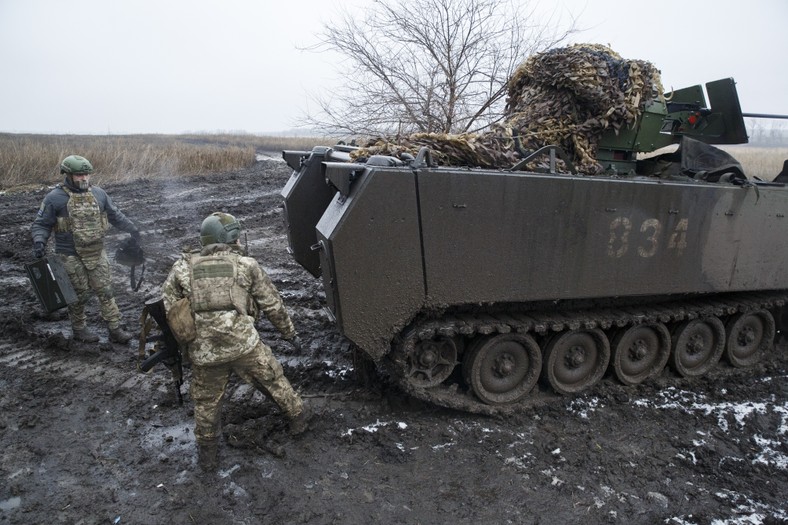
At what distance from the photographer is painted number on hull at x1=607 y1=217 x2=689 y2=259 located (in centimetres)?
418

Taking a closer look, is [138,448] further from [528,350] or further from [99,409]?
[528,350]

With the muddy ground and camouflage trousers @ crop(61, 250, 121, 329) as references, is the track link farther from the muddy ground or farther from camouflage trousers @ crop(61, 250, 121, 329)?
camouflage trousers @ crop(61, 250, 121, 329)

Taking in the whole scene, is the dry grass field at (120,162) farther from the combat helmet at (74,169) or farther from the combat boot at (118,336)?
the combat boot at (118,336)

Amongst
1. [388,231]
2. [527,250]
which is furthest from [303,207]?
[527,250]

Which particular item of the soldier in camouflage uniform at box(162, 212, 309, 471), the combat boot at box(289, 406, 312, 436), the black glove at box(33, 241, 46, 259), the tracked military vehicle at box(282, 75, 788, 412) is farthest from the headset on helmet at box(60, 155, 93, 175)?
the combat boot at box(289, 406, 312, 436)

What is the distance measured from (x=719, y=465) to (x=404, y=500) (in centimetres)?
219

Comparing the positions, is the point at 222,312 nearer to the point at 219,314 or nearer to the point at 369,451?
the point at 219,314

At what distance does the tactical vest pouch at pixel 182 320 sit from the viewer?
3.43 m

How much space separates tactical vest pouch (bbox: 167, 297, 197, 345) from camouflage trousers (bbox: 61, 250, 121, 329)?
2.55 m

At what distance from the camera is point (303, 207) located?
16.9 ft

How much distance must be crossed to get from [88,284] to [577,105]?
4.93 m

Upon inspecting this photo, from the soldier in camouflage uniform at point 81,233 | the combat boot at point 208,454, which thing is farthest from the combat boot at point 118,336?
the combat boot at point 208,454

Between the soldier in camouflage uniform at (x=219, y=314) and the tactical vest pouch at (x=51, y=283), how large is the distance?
2.38 meters

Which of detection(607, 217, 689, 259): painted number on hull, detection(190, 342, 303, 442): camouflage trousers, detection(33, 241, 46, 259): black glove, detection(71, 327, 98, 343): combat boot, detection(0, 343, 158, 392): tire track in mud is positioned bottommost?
detection(0, 343, 158, 392): tire track in mud
